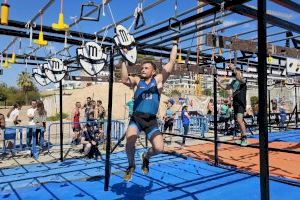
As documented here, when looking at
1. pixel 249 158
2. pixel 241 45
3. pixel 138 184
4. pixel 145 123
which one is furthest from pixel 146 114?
pixel 249 158

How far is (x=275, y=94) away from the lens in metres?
30.7

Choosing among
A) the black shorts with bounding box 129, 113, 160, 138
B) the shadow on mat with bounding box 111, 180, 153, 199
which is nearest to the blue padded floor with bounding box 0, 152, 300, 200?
the shadow on mat with bounding box 111, 180, 153, 199

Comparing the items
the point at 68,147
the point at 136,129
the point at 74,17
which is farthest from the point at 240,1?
the point at 68,147

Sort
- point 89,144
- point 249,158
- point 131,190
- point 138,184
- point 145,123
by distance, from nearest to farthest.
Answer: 1. point 145,123
2. point 131,190
3. point 138,184
4. point 89,144
5. point 249,158

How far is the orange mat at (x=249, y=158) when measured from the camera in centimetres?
796

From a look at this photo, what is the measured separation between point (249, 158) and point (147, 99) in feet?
19.2

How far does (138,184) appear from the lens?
21.7 ft

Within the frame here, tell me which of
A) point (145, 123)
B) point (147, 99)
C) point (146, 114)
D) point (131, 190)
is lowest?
point (131, 190)

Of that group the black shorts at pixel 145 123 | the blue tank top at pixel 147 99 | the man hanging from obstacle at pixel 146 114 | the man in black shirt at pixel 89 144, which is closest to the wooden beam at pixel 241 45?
the man hanging from obstacle at pixel 146 114

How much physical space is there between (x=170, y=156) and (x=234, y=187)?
3.39m

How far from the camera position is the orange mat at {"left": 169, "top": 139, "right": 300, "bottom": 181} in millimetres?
7961

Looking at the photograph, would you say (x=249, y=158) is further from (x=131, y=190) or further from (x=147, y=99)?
(x=147, y=99)

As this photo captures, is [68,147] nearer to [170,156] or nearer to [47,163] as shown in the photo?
[47,163]

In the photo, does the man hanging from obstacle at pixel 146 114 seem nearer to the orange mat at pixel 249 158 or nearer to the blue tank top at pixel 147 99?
the blue tank top at pixel 147 99
